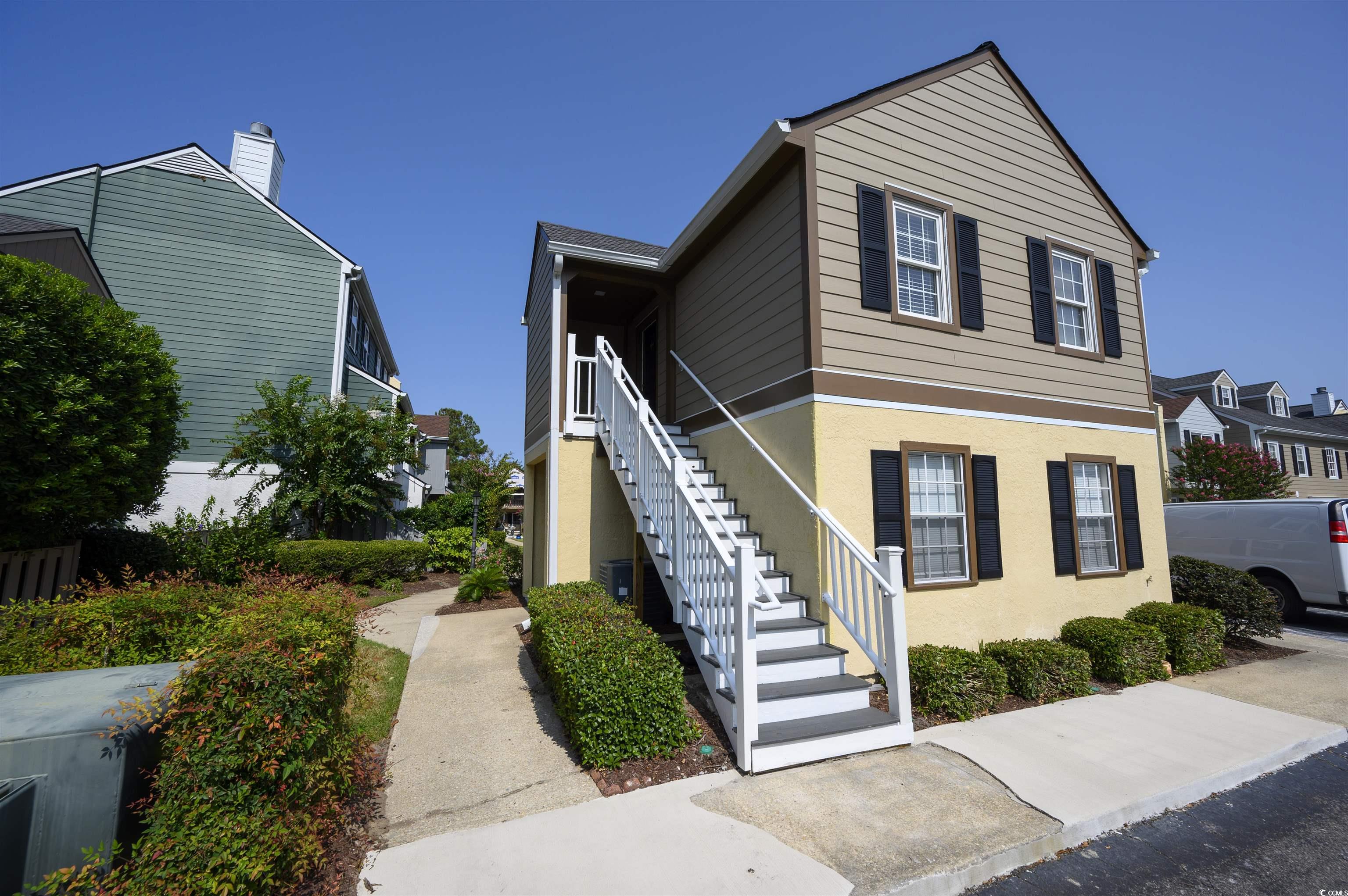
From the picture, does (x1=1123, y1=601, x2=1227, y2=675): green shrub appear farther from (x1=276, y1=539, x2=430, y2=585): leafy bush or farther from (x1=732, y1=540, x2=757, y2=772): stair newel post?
(x1=276, y1=539, x2=430, y2=585): leafy bush

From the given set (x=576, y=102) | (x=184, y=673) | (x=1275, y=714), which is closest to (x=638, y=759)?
(x=184, y=673)

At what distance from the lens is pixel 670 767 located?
160 inches

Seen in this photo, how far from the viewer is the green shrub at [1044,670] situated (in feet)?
18.3

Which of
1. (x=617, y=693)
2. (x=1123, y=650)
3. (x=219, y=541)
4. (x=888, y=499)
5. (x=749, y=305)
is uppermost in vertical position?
(x=749, y=305)

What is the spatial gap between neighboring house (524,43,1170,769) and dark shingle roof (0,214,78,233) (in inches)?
311

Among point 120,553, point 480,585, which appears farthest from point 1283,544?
point 120,553

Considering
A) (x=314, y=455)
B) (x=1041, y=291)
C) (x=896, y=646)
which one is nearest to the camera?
(x=896, y=646)

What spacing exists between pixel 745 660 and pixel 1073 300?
24.6 feet

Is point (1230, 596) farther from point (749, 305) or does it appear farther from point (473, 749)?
point (473, 749)

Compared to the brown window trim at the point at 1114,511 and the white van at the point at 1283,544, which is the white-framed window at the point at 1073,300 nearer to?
the brown window trim at the point at 1114,511

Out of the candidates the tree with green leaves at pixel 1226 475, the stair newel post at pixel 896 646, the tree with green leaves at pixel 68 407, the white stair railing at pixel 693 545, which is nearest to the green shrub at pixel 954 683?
the stair newel post at pixel 896 646

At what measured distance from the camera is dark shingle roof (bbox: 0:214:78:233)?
28.8 feet

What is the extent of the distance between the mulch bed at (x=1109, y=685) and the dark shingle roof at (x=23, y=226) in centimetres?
1319

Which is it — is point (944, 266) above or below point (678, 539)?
above
